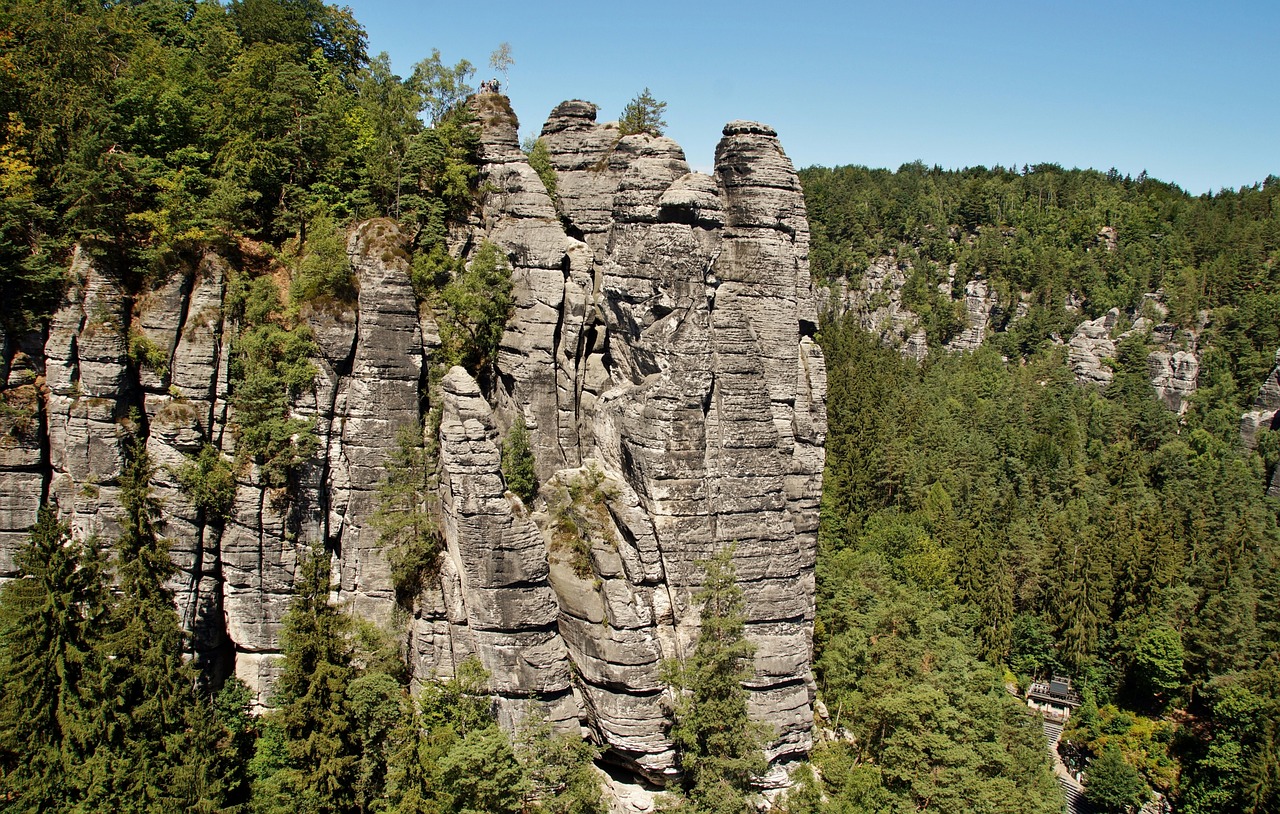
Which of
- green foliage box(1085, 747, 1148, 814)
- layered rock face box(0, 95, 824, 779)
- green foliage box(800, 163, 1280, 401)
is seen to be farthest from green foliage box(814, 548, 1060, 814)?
green foliage box(800, 163, 1280, 401)

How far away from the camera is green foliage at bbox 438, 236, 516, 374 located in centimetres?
2964

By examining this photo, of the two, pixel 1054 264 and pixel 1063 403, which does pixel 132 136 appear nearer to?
pixel 1063 403

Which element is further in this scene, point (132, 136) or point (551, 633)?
point (132, 136)

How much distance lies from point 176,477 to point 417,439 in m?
8.34

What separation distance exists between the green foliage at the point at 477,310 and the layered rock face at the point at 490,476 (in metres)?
0.89

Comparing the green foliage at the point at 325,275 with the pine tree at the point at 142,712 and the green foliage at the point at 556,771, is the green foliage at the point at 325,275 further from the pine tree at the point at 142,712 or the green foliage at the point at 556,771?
the green foliage at the point at 556,771

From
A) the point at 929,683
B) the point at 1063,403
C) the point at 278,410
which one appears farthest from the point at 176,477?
the point at 1063,403

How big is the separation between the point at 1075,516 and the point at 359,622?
5927cm

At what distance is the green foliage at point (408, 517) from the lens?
27.0 m

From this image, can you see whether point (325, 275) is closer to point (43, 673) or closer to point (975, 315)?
point (43, 673)

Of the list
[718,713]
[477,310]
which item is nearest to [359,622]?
[477,310]

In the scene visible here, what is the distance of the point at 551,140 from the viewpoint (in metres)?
34.4

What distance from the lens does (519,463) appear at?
2888 centimetres

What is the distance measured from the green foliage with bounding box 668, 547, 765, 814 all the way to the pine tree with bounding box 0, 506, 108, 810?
18.7m
